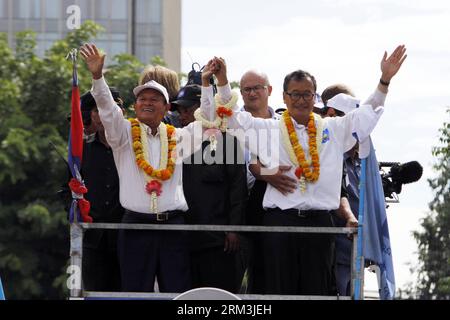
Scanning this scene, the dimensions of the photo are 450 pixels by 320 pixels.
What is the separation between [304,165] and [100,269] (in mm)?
1569

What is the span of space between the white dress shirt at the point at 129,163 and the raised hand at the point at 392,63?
137 cm

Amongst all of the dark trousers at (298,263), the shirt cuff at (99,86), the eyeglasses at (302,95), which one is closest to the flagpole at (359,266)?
the dark trousers at (298,263)

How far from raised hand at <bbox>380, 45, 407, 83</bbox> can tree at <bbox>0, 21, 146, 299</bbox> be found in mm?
17815

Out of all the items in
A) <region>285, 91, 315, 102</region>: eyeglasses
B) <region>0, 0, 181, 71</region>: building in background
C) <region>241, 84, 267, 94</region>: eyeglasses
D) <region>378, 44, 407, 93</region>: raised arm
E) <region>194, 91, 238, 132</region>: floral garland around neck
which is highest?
<region>0, 0, 181, 71</region>: building in background

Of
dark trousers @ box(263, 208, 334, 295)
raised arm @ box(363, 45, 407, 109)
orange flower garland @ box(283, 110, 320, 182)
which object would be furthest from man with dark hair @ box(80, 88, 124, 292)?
raised arm @ box(363, 45, 407, 109)

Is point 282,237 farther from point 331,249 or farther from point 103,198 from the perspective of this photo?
point 103,198

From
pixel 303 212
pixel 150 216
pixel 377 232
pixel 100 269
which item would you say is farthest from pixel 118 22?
pixel 377 232

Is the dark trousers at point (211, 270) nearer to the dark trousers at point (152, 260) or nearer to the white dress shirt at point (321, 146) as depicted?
the dark trousers at point (152, 260)

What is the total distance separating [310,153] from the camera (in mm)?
9438

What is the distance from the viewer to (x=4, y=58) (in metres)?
32.5

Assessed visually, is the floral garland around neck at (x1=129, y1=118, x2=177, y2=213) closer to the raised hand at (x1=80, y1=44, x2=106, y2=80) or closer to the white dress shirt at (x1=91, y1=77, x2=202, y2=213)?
the white dress shirt at (x1=91, y1=77, x2=202, y2=213)

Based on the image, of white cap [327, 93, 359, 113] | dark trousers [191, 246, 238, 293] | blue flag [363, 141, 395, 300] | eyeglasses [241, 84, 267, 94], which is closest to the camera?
blue flag [363, 141, 395, 300]

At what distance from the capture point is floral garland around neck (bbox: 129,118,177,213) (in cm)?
947

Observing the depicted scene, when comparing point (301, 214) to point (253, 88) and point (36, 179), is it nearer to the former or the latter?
point (253, 88)
